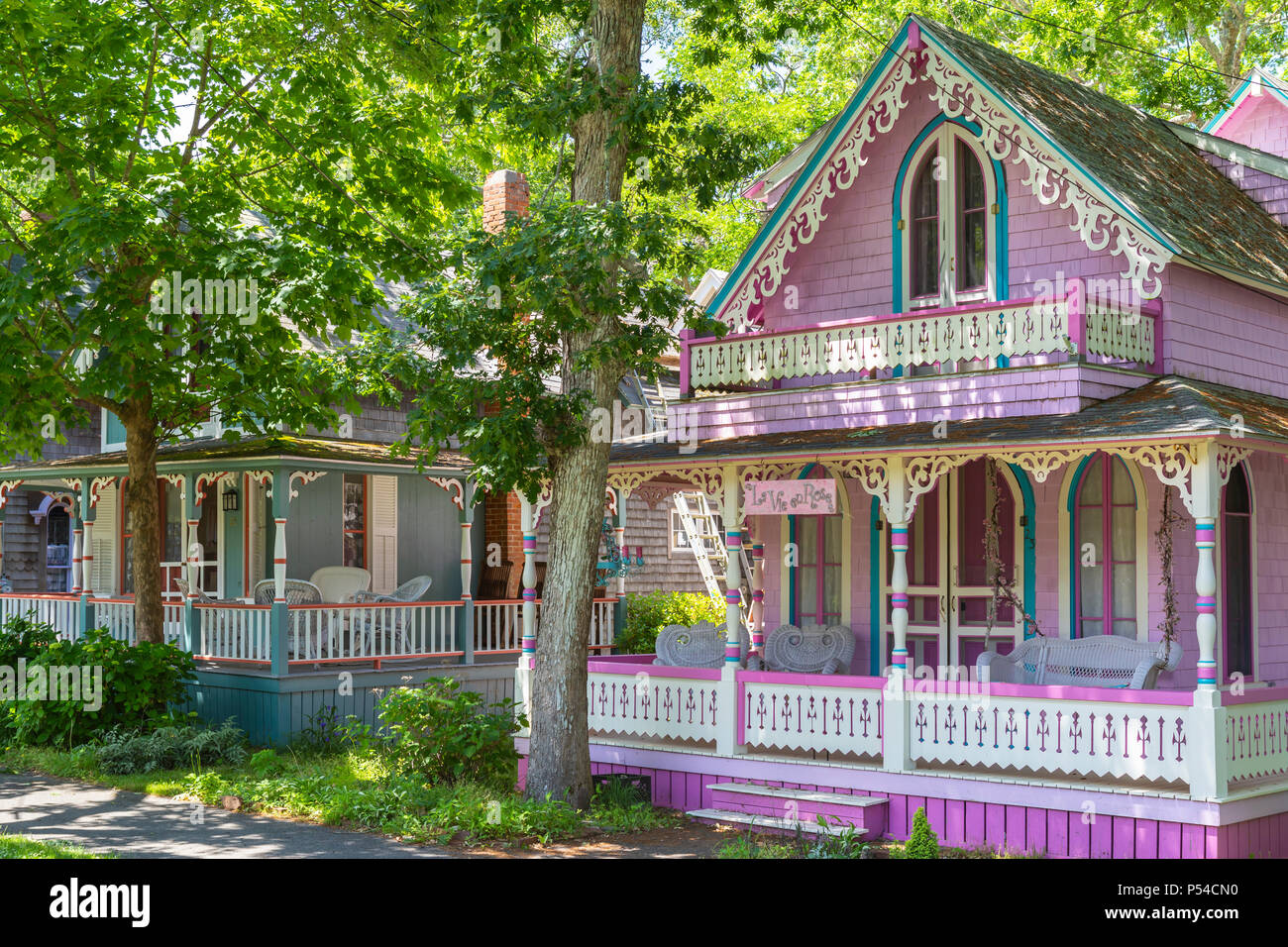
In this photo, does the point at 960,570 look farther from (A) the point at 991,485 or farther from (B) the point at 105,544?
(B) the point at 105,544

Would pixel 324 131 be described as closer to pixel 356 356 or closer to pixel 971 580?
pixel 356 356

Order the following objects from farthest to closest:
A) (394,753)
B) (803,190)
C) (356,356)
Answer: (356,356)
(803,190)
(394,753)

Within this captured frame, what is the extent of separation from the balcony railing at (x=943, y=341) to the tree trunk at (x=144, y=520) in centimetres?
726

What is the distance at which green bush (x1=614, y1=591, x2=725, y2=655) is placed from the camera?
23.5 meters

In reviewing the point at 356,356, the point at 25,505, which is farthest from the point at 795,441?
the point at 25,505

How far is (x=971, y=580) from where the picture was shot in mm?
14992

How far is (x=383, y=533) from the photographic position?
22.3m

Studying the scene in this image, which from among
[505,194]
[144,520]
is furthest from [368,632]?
[505,194]

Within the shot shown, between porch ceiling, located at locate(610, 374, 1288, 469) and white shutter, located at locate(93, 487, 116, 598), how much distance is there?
485 inches

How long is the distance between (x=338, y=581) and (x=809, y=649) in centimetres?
853

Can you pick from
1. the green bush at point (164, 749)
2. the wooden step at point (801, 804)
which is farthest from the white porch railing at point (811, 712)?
the green bush at point (164, 749)

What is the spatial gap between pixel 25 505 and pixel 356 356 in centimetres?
1111

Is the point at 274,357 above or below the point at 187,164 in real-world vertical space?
below

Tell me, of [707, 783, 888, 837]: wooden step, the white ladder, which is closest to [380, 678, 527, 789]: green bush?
[707, 783, 888, 837]: wooden step
